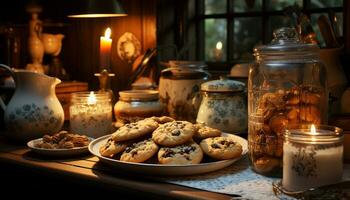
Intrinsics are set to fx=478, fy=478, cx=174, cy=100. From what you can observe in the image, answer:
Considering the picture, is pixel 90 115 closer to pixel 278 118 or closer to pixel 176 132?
pixel 176 132

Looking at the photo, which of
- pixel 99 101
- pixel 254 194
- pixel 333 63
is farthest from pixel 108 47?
pixel 254 194

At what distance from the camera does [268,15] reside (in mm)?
1823

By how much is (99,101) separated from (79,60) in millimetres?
991

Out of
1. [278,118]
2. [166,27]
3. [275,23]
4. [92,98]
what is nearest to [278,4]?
[275,23]

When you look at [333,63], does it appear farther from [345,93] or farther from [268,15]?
[268,15]

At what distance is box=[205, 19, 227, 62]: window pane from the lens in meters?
1.97

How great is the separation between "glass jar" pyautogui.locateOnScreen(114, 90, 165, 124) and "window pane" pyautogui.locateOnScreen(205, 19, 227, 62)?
0.64 meters

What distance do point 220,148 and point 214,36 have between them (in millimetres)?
1081

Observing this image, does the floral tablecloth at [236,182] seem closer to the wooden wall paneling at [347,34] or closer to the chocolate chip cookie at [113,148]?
the chocolate chip cookie at [113,148]

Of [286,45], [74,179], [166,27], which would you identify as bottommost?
[74,179]

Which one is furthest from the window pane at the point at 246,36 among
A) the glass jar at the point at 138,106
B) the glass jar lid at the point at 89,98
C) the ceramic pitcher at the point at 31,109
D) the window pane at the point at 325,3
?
the ceramic pitcher at the point at 31,109

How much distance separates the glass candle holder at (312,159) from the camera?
0.82 metres

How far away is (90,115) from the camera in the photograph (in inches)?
51.7

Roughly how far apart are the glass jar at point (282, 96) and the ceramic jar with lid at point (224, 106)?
0.23 metres
